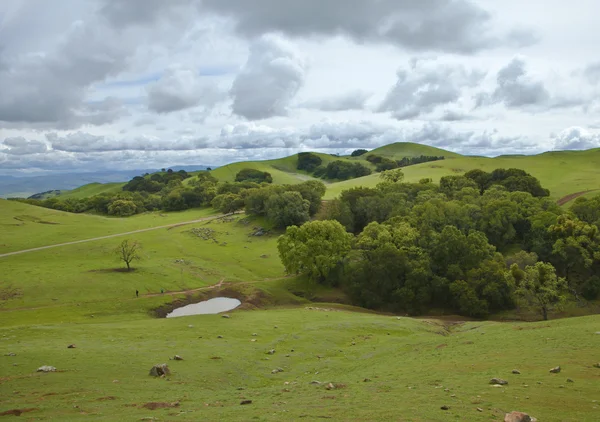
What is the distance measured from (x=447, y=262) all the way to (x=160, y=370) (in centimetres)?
6176

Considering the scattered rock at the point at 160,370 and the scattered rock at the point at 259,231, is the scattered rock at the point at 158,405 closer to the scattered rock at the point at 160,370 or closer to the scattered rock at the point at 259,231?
the scattered rock at the point at 160,370

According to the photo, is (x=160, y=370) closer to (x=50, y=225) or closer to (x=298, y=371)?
(x=298, y=371)

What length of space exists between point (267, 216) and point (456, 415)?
11011 centimetres

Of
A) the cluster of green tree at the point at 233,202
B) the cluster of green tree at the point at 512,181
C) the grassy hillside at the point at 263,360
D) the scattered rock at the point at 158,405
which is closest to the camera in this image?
the grassy hillside at the point at 263,360

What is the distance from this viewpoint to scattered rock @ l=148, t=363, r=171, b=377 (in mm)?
28906

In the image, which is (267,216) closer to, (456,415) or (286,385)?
(286,385)

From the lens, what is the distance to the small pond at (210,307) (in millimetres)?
61388

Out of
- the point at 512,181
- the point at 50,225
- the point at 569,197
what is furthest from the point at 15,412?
the point at 569,197

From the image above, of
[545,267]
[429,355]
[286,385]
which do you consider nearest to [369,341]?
[429,355]

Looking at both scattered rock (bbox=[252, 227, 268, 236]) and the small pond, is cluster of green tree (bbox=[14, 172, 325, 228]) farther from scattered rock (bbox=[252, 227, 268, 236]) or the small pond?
the small pond

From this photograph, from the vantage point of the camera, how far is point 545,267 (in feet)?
201

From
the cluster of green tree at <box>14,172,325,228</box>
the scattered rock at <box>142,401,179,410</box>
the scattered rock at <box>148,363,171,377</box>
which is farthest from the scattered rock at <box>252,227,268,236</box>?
the scattered rock at <box>142,401,179,410</box>

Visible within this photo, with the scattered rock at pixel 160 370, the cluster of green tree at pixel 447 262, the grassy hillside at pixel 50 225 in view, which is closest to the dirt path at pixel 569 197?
the cluster of green tree at pixel 447 262

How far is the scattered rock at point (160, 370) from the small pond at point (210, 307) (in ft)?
104
